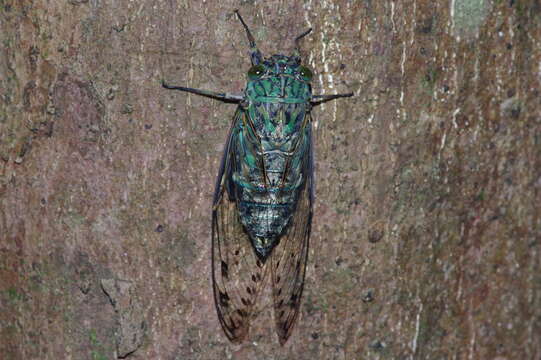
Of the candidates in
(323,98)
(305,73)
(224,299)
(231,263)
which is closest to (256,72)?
(305,73)

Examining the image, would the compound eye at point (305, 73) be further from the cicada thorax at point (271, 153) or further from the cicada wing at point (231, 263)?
the cicada wing at point (231, 263)

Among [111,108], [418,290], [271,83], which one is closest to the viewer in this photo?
[111,108]

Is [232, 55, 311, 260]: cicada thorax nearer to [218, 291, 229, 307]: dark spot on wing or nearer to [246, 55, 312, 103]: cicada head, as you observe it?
[246, 55, 312, 103]: cicada head

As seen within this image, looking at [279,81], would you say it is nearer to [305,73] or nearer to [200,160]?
[305,73]

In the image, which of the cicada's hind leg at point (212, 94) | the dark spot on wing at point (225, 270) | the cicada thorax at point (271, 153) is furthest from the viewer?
the cicada thorax at point (271, 153)

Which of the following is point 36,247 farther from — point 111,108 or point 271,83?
point 271,83

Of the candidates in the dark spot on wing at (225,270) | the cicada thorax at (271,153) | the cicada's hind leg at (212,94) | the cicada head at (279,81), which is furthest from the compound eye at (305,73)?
the dark spot on wing at (225,270)

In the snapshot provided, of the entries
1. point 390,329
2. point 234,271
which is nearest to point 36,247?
point 234,271
